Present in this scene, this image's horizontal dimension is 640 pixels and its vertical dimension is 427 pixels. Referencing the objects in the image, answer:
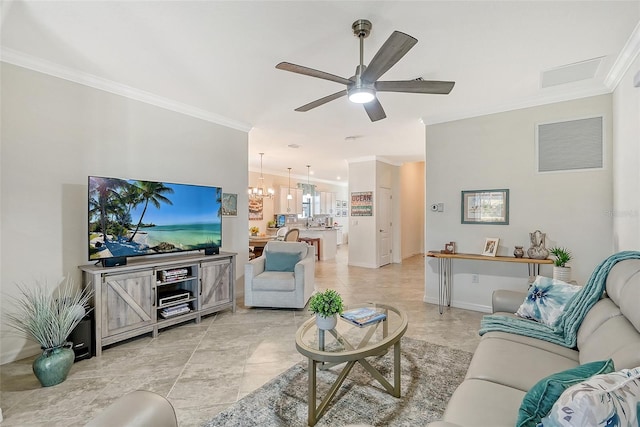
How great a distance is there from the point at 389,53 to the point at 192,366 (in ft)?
9.28

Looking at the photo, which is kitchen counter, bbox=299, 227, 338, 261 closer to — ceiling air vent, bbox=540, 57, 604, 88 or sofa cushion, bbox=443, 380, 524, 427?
ceiling air vent, bbox=540, 57, 604, 88

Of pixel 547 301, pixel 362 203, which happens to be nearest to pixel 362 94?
pixel 547 301

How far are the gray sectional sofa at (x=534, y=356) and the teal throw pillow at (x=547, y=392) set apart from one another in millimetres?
164

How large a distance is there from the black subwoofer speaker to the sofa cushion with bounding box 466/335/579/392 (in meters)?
3.00

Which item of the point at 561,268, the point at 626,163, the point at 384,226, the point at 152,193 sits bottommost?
the point at 561,268

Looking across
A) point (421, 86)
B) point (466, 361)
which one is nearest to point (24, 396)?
point (466, 361)

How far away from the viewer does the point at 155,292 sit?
301 centimetres

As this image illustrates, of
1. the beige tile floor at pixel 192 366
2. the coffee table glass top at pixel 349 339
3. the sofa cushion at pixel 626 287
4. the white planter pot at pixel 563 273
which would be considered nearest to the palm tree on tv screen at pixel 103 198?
the beige tile floor at pixel 192 366

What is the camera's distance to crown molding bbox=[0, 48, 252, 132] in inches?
99.5

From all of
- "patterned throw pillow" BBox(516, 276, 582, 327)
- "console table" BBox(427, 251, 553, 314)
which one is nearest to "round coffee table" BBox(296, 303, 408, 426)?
"patterned throw pillow" BBox(516, 276, 582, 327)

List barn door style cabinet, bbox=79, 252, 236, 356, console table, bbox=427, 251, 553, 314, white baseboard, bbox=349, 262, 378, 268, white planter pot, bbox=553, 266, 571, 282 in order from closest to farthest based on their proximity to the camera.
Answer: barn door style cabinet, bbox=79, 252, 236, 356, white planter pot, bbox=553, 266, 571, 282, console table, bbox=427, 251, 553, 314, white baseboard, bbox=349, 262, 378, 268

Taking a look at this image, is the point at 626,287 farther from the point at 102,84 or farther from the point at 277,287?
the point at 102,84

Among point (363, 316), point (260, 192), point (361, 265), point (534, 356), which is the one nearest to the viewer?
point (534, 356)

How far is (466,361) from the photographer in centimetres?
250
